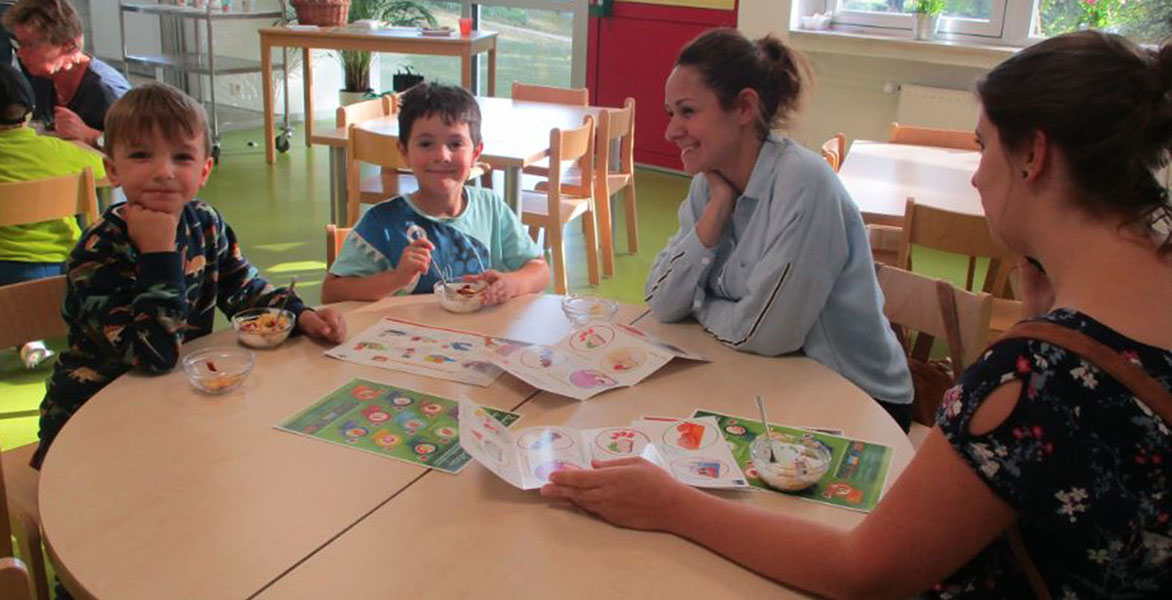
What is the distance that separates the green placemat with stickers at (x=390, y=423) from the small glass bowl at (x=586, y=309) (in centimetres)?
45

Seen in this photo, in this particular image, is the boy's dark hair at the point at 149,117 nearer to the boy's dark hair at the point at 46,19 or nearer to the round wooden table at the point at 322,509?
the round wooden table at the point at 322,509

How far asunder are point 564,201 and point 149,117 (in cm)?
263

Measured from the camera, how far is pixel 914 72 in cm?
585

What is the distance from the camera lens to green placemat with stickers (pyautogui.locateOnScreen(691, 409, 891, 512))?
4.33ft

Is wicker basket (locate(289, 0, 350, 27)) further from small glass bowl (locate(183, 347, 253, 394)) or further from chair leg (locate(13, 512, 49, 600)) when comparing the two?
chair leg (locate(13, 512, 49, 600))

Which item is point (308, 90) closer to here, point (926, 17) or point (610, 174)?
point (610, 174)

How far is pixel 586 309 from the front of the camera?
199 centimetres

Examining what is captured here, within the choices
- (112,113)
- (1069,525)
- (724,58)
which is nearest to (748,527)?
(1069,525)

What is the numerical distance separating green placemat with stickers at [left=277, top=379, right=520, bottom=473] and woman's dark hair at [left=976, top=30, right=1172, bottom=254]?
33.5 inches

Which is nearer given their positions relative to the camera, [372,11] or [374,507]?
[374,507]

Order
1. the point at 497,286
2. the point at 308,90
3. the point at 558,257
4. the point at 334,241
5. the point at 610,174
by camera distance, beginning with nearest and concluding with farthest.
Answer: the point at 497,286, the point at 334,241, the point at 558,257, the point at 610,174, the point at 308,90

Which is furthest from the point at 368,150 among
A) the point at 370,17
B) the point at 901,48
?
the point at 370,17

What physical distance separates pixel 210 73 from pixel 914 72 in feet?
14.8

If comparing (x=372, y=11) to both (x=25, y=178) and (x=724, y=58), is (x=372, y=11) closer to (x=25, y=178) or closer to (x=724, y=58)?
(x=25, y=178)
